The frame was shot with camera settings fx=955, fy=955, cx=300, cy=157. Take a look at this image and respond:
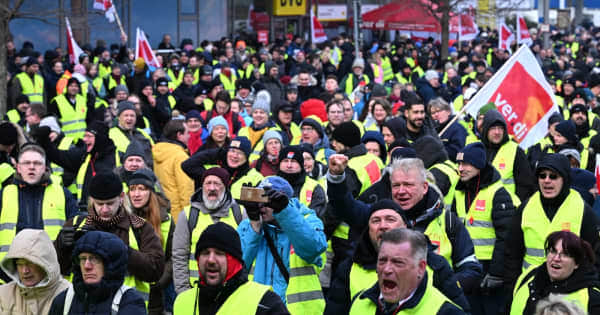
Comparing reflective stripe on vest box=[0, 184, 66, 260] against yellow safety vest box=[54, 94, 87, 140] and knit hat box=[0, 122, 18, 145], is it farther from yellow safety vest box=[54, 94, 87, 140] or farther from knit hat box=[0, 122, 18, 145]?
yellow safety vest box=[54, 94, 87, 140]

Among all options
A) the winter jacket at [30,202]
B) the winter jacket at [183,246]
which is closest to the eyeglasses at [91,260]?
the winter jacket at [183,246]

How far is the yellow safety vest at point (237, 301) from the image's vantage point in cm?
441

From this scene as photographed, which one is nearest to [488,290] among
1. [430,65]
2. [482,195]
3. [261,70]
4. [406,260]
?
[482,195]

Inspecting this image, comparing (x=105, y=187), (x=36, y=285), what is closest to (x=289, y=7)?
(x=105, y=187)

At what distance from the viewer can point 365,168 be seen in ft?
26.5

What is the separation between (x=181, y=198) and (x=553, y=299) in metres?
6.12

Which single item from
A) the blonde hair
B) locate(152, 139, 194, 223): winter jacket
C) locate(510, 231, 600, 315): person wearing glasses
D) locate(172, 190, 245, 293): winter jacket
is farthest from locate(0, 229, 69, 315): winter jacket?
locate(152, 139, 194, 223): winter jacket

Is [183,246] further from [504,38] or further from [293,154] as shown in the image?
[504,38]

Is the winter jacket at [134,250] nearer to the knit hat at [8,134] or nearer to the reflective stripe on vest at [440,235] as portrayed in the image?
the reflective stripe on vest at [440,235]

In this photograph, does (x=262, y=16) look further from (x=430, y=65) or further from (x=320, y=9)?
(x=430, y=65)

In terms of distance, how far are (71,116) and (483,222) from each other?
859 cm

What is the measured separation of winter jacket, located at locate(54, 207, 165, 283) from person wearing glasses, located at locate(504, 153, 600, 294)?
100 inches

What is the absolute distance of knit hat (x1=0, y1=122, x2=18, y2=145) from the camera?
8836 millimetres

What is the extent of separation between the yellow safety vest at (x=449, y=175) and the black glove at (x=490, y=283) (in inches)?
30.3
